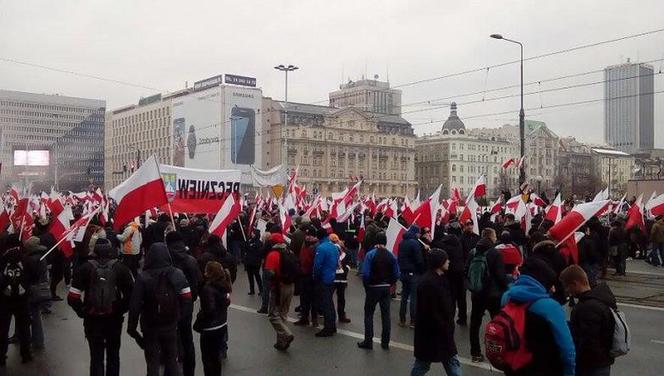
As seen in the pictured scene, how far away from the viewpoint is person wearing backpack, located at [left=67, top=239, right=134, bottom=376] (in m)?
7.27

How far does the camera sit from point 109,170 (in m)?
132

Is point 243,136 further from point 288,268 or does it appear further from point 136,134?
point 288,268

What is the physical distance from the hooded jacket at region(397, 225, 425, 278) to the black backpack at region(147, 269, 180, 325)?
477 cm

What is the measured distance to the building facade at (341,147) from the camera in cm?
10138

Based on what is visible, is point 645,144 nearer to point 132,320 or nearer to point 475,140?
point 475,140

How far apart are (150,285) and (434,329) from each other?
281cm

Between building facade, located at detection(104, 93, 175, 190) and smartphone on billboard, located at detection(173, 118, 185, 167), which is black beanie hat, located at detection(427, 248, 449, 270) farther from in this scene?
building facade, located at detection(104, 93, 175, 190)

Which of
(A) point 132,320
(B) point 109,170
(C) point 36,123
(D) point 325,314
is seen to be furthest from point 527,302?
(B) point 109,170

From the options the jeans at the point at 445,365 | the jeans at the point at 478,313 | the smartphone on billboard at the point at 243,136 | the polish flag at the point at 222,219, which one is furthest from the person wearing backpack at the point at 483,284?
the smartphone on billboard at the point at 243,136

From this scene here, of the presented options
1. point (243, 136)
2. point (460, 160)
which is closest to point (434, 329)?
point (243, 136)

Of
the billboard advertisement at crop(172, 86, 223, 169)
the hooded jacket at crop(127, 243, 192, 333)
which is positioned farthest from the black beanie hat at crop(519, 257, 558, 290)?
the billboard advertisement at crop(172, 86, 223, 169)

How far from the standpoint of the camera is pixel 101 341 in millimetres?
7418

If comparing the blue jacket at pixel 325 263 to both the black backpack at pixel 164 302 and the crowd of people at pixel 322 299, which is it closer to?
the crowd of people at pixel 322 299

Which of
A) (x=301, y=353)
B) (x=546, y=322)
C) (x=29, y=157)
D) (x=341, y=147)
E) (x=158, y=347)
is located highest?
(x=341, y=147)
